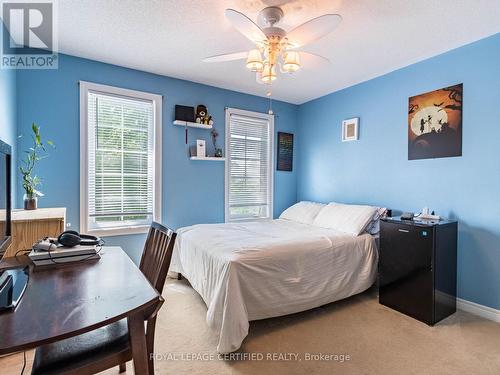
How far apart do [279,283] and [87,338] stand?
54.4 inches

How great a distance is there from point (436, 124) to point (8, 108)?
13.1 ft

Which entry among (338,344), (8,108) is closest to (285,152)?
(338,344)

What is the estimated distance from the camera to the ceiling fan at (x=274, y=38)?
1659 mm

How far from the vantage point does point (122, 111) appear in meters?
3.07

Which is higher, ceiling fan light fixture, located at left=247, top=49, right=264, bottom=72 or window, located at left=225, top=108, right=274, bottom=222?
ceiling fan light fixture, located at left=247, top=49, right=264, bottom=72

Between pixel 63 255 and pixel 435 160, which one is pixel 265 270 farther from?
pixel 435 160

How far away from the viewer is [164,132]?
3.28 metres

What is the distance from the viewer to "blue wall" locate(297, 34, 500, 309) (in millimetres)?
2314

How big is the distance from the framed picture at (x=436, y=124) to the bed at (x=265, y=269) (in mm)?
1118

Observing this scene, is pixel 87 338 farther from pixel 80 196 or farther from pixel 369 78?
pixel 369 78

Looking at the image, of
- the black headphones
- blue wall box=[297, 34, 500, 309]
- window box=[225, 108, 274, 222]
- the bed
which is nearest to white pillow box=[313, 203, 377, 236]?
the bed

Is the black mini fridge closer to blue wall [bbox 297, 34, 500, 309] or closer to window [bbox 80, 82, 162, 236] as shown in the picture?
blue wall [bbox 297, 34, 500, 309]

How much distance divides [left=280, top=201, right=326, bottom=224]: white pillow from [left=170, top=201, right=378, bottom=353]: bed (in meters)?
0.47

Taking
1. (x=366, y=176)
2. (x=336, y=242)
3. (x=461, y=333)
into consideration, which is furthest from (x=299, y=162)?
(x=461, y=333)
